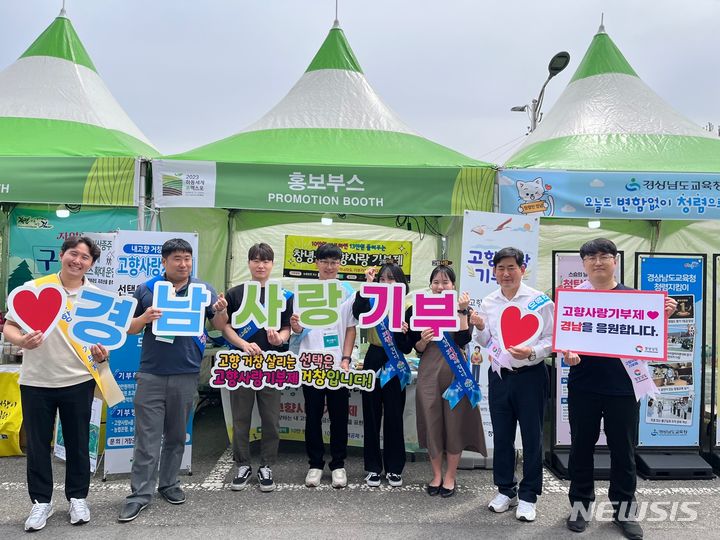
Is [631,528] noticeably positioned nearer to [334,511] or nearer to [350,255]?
[334,511]

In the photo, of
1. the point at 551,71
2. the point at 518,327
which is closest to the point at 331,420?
the point at 518,327

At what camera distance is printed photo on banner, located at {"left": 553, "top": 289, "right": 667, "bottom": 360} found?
2.59 meters

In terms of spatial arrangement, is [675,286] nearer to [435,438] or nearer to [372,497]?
[435,438]

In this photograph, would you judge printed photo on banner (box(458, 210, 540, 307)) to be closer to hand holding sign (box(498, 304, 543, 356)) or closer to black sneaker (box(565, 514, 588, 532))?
hand holding sign (box(498, 304, 543, 356))

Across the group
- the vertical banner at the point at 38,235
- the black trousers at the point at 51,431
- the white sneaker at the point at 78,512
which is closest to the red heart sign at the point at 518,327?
the black trousers at the point at 51,431

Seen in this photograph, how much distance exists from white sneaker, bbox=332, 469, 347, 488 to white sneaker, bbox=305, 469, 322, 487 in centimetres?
11

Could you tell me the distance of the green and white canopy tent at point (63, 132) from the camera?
406cm

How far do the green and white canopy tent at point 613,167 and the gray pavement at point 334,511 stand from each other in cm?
205

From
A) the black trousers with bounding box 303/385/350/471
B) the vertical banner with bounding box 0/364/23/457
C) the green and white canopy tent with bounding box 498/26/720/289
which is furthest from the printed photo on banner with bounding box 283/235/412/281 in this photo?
the vertical banner with bounding box 0/364/23/457

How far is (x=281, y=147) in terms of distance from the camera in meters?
4.69

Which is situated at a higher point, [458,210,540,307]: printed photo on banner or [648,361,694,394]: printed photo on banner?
[458,210,540,307]: printed photo on banner

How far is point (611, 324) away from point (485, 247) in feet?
3.78

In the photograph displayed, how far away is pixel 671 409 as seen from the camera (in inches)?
148

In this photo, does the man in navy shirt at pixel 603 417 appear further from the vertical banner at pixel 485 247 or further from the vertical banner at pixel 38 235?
the vertical banner at pixel 38 235
